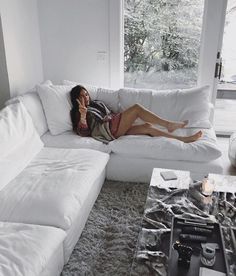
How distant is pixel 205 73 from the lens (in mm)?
3705

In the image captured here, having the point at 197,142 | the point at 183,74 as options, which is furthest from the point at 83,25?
the point at 197,142

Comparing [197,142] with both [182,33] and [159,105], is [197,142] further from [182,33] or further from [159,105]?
[182,33]

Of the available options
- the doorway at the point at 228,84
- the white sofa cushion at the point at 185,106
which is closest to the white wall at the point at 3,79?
the white sofa cushion at the point at 185,106

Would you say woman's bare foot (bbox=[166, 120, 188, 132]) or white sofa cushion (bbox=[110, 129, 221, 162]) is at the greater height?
woman's bare foot (bbox=[166, 120, 188, 132])

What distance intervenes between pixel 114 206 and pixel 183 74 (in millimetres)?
2036

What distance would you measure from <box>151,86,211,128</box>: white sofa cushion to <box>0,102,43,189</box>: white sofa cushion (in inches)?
50.9

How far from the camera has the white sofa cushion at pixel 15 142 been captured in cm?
208

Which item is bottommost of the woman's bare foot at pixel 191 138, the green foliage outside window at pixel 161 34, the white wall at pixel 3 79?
the woman's bare foot at pixel 191 138

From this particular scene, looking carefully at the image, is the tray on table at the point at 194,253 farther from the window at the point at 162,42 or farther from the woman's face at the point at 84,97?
the window at the point at 162,42

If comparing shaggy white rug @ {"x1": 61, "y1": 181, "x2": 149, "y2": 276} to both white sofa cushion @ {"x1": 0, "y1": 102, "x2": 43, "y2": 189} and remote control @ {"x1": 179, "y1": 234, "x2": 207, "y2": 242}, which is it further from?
white sofa cushion @ {"x1": 0, "y1": 102, "x2": 43, "y2": 189}

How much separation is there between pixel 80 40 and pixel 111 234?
2.45m

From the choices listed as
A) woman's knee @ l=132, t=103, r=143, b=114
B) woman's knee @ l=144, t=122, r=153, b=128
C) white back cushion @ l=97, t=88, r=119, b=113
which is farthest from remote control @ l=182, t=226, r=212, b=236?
white back cushion @ l=97, t=88, r=119, b=113

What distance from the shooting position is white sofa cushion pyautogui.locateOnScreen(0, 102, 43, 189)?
2076 millimetres

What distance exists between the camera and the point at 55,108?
2969 mm
